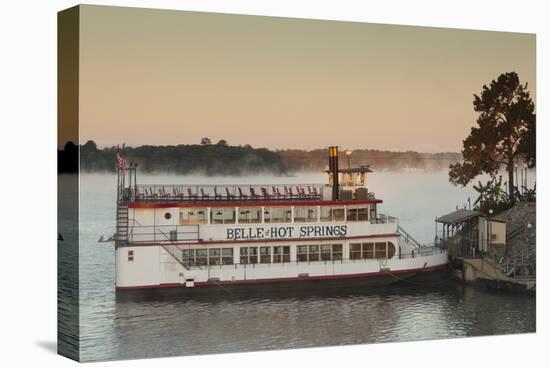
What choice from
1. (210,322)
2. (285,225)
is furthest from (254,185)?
→ (210,322)

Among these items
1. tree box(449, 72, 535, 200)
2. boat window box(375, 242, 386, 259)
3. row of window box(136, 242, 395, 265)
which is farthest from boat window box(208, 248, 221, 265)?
tree box(449, 72, 535, 200)

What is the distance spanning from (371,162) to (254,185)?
7.02 ft

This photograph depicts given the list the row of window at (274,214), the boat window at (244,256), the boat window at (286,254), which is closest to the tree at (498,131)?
the row of window at (274,214)

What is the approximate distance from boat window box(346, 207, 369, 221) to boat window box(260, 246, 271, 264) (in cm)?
157

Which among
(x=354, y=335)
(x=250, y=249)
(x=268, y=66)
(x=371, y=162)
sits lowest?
(x=354, y=335)

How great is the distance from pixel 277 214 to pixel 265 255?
72 cm

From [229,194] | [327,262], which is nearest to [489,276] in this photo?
[327,262]

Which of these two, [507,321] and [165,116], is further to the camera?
[507,321]

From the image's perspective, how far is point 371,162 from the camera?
20859 mm

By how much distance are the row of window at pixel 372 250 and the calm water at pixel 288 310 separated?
507 millimetres

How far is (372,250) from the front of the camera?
21.3 meters

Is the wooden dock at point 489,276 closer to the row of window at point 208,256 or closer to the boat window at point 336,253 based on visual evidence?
the boat window at point 336,253

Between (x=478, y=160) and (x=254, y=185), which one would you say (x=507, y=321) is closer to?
(x=478, y=160)

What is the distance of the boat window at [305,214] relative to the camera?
20.7 meters
